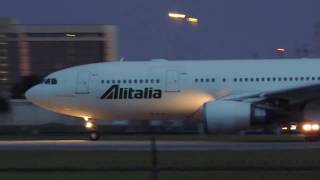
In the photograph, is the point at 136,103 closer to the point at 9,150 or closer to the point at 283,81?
the point at 283,81

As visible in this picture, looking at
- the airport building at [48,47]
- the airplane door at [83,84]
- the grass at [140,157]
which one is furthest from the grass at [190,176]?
the airport building at [48,47]

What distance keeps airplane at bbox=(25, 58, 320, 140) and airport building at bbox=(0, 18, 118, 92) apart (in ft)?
416

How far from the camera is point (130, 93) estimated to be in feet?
113

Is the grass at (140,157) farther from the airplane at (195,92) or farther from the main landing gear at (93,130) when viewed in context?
the main landing gear at (93,130)

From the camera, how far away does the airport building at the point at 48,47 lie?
167 metres

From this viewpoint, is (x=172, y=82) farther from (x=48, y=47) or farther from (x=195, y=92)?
(x=48, y=47)

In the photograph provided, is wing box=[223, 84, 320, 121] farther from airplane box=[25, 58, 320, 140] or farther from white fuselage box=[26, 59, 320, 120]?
white fuselage box=[26, 59, 320, 120]

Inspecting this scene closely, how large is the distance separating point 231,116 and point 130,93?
537cm

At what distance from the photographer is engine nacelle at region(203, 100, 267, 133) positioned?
3127cm

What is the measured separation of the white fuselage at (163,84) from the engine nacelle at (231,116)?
6.12 ft

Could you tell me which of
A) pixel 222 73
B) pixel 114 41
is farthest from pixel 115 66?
pixel 114 41

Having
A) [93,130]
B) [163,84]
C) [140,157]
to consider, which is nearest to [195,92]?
[163,84]

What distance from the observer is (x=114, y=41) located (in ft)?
548

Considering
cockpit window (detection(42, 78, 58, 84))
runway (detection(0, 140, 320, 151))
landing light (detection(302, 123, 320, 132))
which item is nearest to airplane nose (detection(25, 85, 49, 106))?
cockpit window (detection(42, 78, 58, 84))
